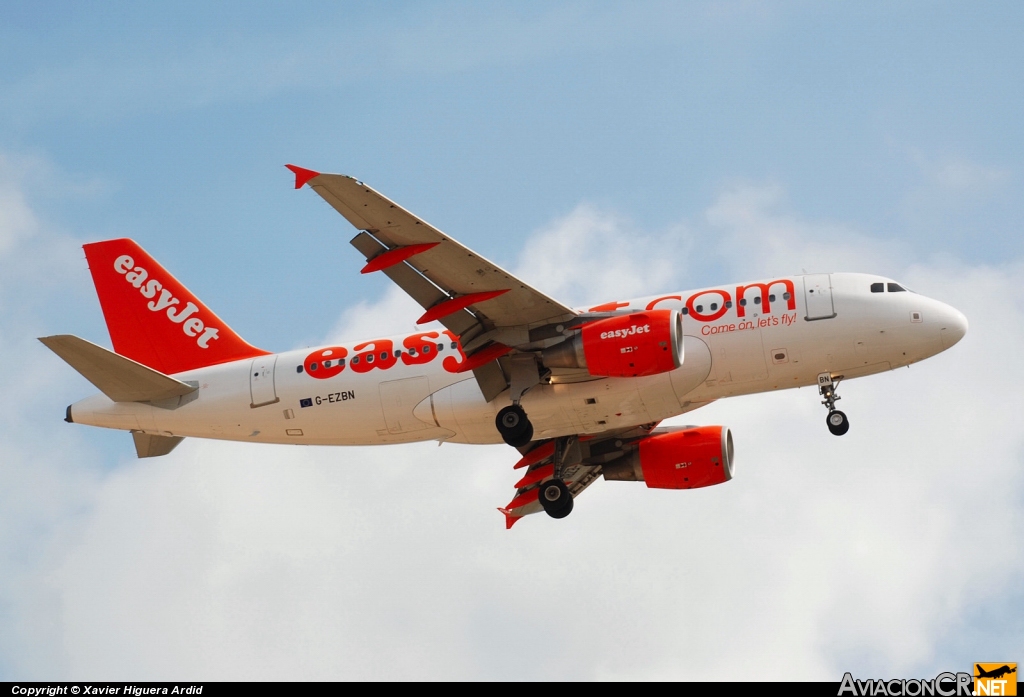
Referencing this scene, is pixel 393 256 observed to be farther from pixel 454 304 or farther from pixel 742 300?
pixel 742 300

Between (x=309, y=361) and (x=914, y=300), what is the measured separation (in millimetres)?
17907

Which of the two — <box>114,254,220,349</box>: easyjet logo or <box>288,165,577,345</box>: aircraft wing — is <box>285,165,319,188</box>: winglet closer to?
<box>288,165,577,345</box>: aircraft wing

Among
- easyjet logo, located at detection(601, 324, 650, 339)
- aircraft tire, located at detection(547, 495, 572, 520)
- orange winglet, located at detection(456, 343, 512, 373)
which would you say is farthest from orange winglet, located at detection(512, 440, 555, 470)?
easyjet logo, located at detection(601, 324, 650, 339)

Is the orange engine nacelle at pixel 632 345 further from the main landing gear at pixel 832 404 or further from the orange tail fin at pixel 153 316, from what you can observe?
the orange tail fin at pixel 153 316

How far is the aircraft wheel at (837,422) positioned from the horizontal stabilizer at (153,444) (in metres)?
20.0

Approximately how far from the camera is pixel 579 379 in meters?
37.5

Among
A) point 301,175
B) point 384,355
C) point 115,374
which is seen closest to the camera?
point 301,175

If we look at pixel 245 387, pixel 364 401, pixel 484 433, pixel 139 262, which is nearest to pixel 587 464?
pixel 484 433

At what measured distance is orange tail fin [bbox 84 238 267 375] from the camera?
140 ft

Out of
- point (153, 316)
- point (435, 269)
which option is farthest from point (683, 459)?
point (153, 316)

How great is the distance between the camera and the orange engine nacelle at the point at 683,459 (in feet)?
139

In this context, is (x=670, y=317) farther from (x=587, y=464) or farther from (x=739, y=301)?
(x=587, y=464)

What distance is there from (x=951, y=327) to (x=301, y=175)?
733 inches

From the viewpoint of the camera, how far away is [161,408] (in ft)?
133
